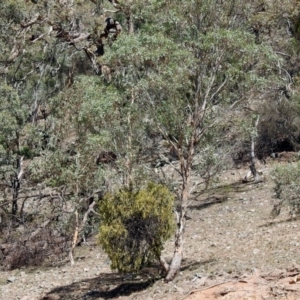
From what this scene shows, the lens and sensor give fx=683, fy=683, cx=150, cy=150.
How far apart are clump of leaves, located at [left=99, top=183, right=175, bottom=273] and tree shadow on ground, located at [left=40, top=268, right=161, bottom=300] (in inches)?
22.1

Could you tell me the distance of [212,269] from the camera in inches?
503

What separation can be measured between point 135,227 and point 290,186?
4705 mm

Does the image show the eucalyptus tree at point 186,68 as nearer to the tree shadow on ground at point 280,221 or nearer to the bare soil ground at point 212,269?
the bare soil ground at point 212,269

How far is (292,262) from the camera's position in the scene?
11.9 meters

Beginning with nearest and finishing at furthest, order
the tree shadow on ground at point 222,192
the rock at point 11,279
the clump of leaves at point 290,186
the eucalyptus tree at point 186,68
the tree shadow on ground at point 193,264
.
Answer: the eucalyptus tree at point 186,68, the tree shadow on ground at point 193,264, the clump of leaves at point 290,186, the rock at point 11,279, the tree shadow on ground at point 222,192

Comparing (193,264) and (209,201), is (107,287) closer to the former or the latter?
(193,264)

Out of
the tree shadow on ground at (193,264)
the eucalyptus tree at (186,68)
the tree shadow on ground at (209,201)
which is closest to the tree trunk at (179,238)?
the eucalyptus tree at (186,68)

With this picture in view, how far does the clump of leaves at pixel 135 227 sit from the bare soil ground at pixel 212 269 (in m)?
0.65

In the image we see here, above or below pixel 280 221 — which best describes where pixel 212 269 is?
above

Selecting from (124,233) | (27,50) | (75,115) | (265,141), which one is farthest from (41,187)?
(265,141)

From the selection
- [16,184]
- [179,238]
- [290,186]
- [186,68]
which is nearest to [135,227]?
[179,238]

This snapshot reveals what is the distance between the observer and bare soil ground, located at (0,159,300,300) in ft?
35.8

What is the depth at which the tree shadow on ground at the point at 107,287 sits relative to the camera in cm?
1311

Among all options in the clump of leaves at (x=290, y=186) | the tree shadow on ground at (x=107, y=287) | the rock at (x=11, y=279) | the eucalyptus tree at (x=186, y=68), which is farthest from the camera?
the rock at (x=11, y=279)
